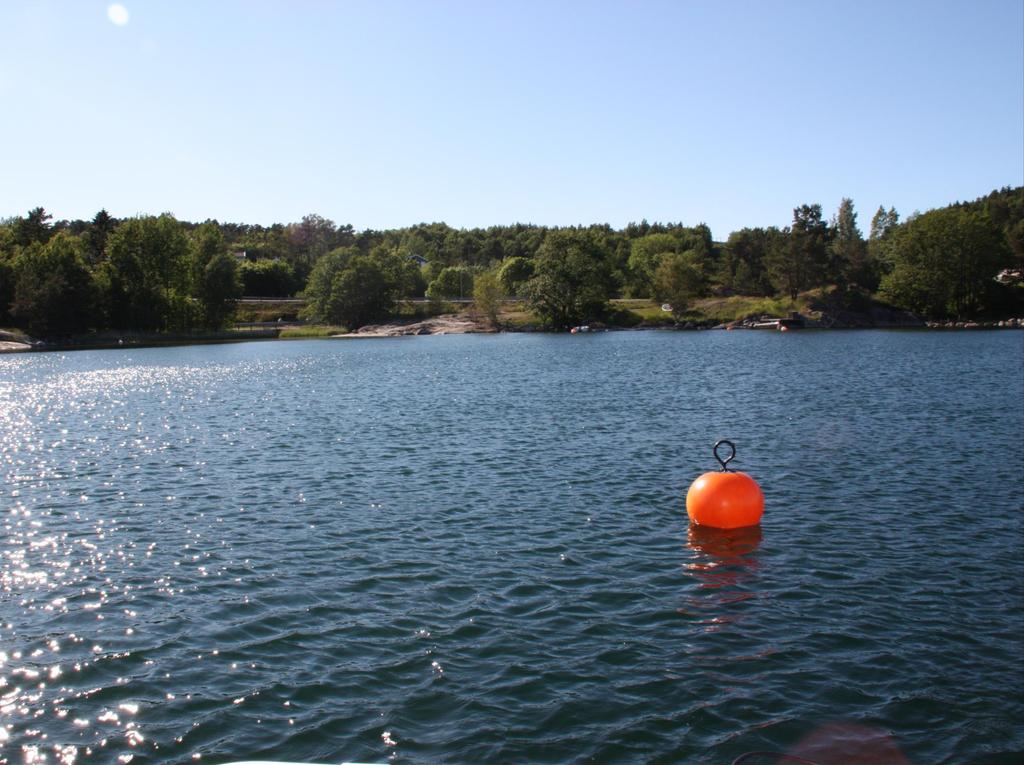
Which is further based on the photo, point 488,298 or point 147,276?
point 488,298

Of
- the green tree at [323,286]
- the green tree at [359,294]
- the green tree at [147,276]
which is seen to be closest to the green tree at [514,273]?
the green tree at [359,294]

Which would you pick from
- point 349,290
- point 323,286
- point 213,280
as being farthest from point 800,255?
point 213,280

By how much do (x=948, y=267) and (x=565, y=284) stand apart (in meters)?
66.1

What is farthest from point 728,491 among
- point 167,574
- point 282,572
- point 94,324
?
point 94,324

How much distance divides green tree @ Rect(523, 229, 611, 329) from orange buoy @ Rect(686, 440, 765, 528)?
121585 mm

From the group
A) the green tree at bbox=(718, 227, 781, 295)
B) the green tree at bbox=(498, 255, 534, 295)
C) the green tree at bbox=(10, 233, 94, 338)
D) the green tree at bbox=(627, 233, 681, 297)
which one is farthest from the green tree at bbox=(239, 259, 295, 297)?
the green tree at bbox=(718, 227, 781, 295)

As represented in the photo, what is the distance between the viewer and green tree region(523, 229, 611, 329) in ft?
460

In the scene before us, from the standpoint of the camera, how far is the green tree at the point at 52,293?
115438 millimetres

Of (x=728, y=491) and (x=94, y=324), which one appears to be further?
(x=94, y=324)

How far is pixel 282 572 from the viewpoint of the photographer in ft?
55.5

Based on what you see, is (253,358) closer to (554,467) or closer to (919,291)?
(554,467)

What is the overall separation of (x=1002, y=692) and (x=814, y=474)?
14.2 m

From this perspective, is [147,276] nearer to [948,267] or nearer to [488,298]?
[488,298]

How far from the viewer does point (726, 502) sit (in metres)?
19.2
